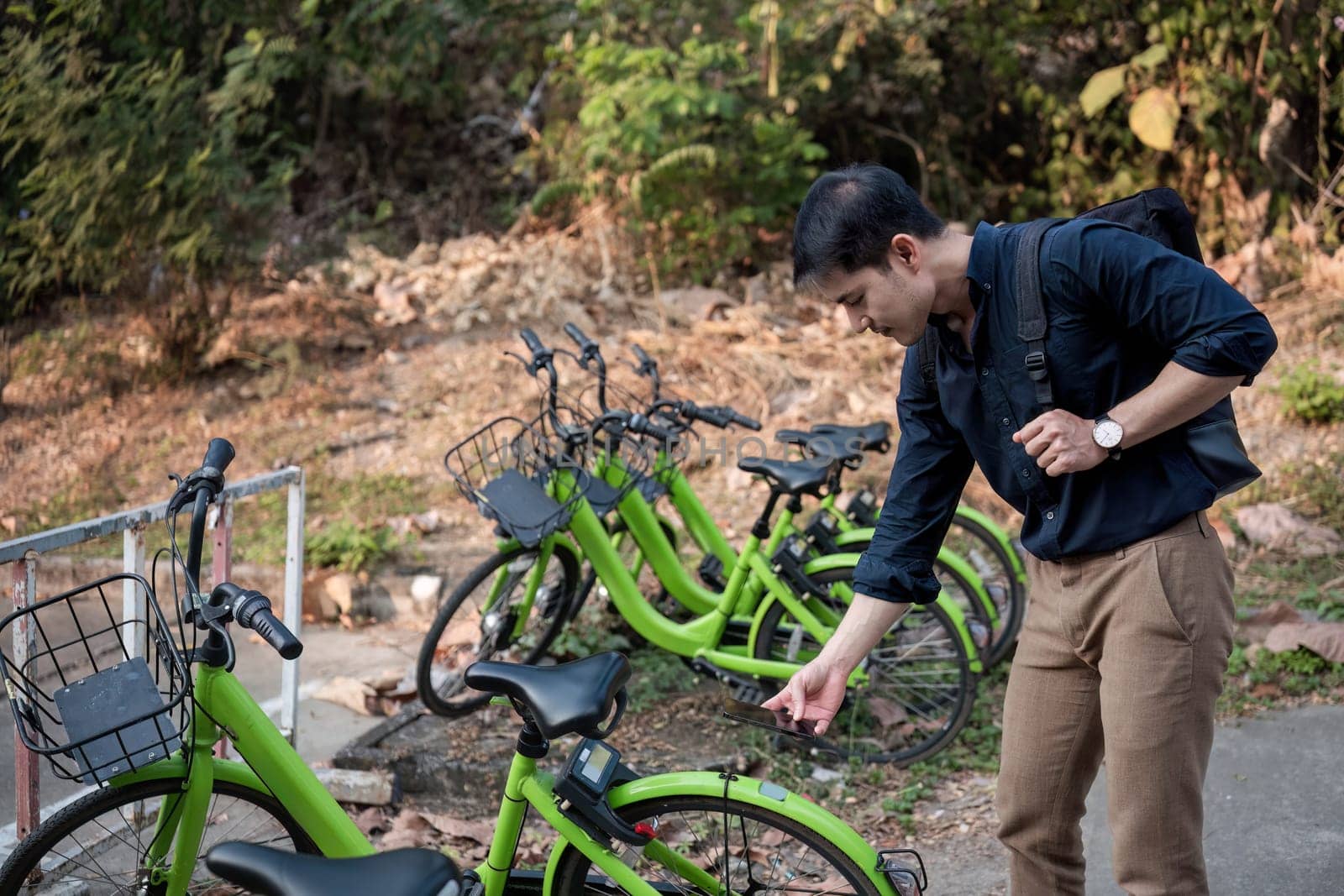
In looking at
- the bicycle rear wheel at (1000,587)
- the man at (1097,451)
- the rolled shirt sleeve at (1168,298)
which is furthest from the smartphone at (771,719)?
the bicycle rear wheel at (1000,587)

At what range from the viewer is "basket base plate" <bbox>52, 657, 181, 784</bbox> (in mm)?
2441

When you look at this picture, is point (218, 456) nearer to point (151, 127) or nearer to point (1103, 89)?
point (151, 127)

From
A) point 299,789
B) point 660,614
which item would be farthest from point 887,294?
point 660,614

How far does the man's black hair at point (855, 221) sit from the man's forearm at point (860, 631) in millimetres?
705

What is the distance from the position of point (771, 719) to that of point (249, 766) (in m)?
1.17

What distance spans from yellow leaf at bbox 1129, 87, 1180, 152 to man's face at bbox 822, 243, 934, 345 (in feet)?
22.4

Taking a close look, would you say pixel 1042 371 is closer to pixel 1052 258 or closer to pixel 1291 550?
pixel 1052 258

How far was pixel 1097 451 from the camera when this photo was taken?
2.06 metres

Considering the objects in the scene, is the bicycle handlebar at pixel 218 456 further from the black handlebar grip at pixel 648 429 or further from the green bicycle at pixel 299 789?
the black handlebar grip at pixel 648 429

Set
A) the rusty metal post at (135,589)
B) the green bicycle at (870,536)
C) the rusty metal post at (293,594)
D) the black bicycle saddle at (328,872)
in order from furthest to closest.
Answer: the green bicycle at (870,536)
the rusty metal post at (293,594)
the rusty metal post at (135,589)
the black bicycle saddle at (328,872)

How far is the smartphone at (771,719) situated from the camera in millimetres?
2416

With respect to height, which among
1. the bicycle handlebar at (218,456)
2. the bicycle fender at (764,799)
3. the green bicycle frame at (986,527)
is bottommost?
the green bicycle frame at (986,527)

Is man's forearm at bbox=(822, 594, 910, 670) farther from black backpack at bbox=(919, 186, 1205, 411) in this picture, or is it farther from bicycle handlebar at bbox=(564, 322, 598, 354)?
bicycle handlebar at bbox=(564, 322, 598, 354)

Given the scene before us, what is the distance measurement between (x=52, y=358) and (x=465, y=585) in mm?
5403
